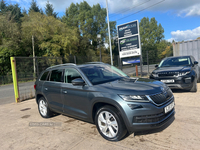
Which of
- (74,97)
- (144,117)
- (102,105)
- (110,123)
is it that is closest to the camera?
(144,117)

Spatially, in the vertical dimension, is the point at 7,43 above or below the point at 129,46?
above

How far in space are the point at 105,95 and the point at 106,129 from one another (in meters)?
0.72

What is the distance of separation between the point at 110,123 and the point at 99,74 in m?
1.35

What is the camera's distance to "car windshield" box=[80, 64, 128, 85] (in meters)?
3.69

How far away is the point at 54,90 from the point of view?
4391mm

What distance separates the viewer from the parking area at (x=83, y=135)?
293 cm

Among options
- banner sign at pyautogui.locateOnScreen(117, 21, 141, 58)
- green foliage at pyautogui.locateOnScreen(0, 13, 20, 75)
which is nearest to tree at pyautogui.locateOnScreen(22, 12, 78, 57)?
green foliage at pyautogui.locateOnScreen(0, 13, 20, 75)

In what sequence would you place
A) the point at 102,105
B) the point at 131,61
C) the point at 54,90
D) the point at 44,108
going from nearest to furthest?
the point at 102,105
the point at 54,90
the point at 44,108
the point at 131,61

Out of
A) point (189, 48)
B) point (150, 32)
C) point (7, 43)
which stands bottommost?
point (189, 48)

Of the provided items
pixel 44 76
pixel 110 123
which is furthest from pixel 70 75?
pixel 110 123

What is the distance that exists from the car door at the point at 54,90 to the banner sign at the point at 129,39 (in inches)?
374

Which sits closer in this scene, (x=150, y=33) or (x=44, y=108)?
(x=44, y=108)

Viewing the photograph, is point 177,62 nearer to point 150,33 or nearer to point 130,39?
point 130,39

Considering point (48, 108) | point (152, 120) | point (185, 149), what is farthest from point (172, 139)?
point (48, 108)
